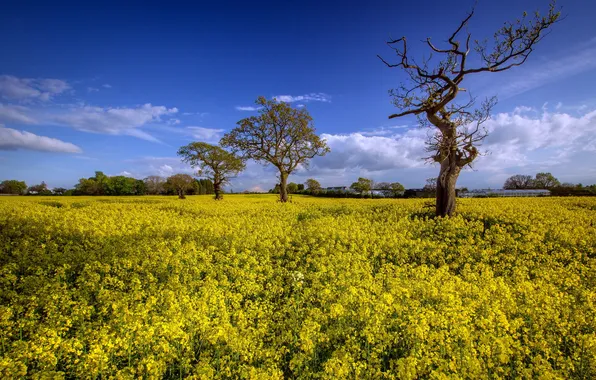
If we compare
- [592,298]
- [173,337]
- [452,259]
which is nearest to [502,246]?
[452,259]

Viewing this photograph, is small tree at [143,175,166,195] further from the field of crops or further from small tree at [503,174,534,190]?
small tree at [503,174,534,190]

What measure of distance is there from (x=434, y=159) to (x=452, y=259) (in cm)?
867

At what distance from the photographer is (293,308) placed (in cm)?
600

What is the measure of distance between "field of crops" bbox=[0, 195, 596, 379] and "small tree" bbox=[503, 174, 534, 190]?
107175mm

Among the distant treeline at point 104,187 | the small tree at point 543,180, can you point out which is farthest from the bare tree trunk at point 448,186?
the small tree at point 543,180

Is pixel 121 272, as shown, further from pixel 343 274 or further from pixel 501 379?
pixel 501 379

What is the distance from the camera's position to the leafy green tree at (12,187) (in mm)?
80688

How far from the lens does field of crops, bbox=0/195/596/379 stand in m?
4.33

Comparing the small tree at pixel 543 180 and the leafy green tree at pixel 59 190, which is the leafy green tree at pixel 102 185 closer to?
the leafy green tree at pixel 59 190

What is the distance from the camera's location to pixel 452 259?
10977mm

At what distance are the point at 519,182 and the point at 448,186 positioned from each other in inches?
4341

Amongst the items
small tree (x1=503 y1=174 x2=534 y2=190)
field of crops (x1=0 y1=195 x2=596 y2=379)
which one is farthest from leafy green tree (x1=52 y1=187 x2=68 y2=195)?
small tree (x1=503 y1=174 x2=534 y2=190)

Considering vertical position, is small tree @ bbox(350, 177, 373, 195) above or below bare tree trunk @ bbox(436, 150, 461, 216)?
above

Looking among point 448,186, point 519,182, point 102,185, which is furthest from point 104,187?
point 519,182
